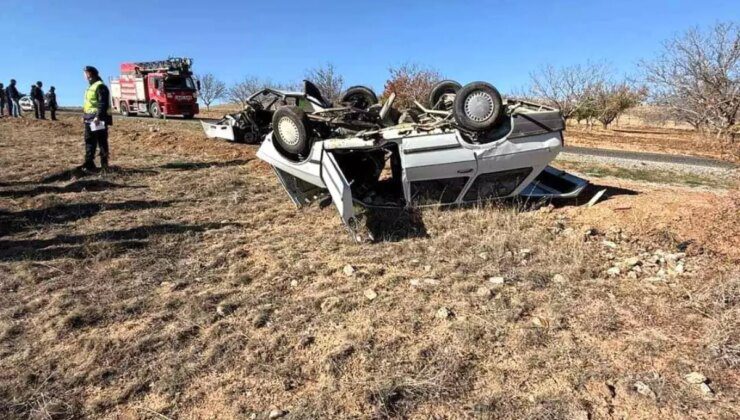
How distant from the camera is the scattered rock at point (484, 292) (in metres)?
3.63

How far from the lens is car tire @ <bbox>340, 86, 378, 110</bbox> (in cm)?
701

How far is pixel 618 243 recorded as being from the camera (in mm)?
4688

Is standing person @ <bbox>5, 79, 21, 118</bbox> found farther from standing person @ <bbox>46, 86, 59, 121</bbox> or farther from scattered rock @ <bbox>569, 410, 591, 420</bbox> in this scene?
scattered rock @ <bbox>569, 410, 591, 420</bbox>

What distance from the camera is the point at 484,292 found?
367 centimetres

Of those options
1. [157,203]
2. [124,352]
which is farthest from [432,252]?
[157,203]

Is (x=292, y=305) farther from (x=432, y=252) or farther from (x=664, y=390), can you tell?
(x=664, y=390)

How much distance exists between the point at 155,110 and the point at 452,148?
20.6m

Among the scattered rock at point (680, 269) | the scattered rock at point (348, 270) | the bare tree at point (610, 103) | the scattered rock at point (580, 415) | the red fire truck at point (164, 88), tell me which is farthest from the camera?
the bare tree at point (610, 103)

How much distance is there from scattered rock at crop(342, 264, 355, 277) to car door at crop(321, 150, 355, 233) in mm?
585

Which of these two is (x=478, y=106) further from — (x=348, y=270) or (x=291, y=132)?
(x=348, y=270)

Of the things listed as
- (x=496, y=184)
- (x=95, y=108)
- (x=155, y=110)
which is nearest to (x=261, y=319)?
(x=496, y=184)

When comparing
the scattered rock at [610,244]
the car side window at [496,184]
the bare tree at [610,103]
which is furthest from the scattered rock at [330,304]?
the bare tree at [610,103]

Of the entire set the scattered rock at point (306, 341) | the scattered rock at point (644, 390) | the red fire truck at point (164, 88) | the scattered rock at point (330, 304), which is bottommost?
the scattered rock at point (644, 390)

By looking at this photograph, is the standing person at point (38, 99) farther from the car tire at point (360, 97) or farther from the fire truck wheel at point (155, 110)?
the car tire at point (360, 97)
